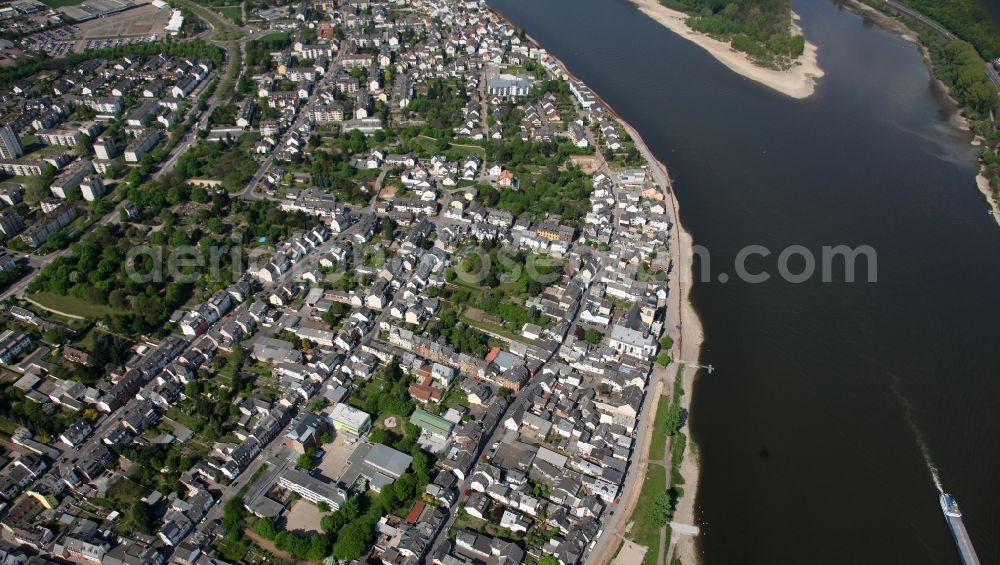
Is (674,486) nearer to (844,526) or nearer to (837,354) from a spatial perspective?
(844,526)

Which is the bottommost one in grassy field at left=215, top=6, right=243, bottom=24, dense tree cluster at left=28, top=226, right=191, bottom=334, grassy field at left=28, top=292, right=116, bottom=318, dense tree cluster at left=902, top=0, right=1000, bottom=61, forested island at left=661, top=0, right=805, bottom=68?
grassy field at left=28, top=292, right=116, bottom=318

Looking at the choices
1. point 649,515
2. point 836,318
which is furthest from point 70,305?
point 836,318

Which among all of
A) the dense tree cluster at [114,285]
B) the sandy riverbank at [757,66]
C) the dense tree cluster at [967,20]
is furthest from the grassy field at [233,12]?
the dense tree cluster at [967,20]

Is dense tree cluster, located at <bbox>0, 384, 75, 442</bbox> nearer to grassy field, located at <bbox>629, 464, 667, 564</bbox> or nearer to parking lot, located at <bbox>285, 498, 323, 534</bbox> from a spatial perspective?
parking lot, located at <bbox>285, 498, 323, 534</bbox>

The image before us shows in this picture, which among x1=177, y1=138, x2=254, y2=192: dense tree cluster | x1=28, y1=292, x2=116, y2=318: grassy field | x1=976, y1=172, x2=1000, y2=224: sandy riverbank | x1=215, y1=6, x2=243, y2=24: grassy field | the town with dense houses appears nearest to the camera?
the town with dense houses

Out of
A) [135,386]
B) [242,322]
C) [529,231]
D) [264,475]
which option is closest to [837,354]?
Result: [529,231]

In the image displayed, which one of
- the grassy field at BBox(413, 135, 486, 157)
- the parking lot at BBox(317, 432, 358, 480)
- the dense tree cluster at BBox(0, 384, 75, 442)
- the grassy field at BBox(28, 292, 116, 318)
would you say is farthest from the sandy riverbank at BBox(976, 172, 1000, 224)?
the dense tree cluster at BBox(0, 384, 75, 442)

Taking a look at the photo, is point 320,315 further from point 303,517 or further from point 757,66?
point 757,66

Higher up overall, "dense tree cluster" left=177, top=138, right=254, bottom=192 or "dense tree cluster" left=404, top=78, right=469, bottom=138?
"dense tree cluster" left=404, top=78, right=469, bottom=138
